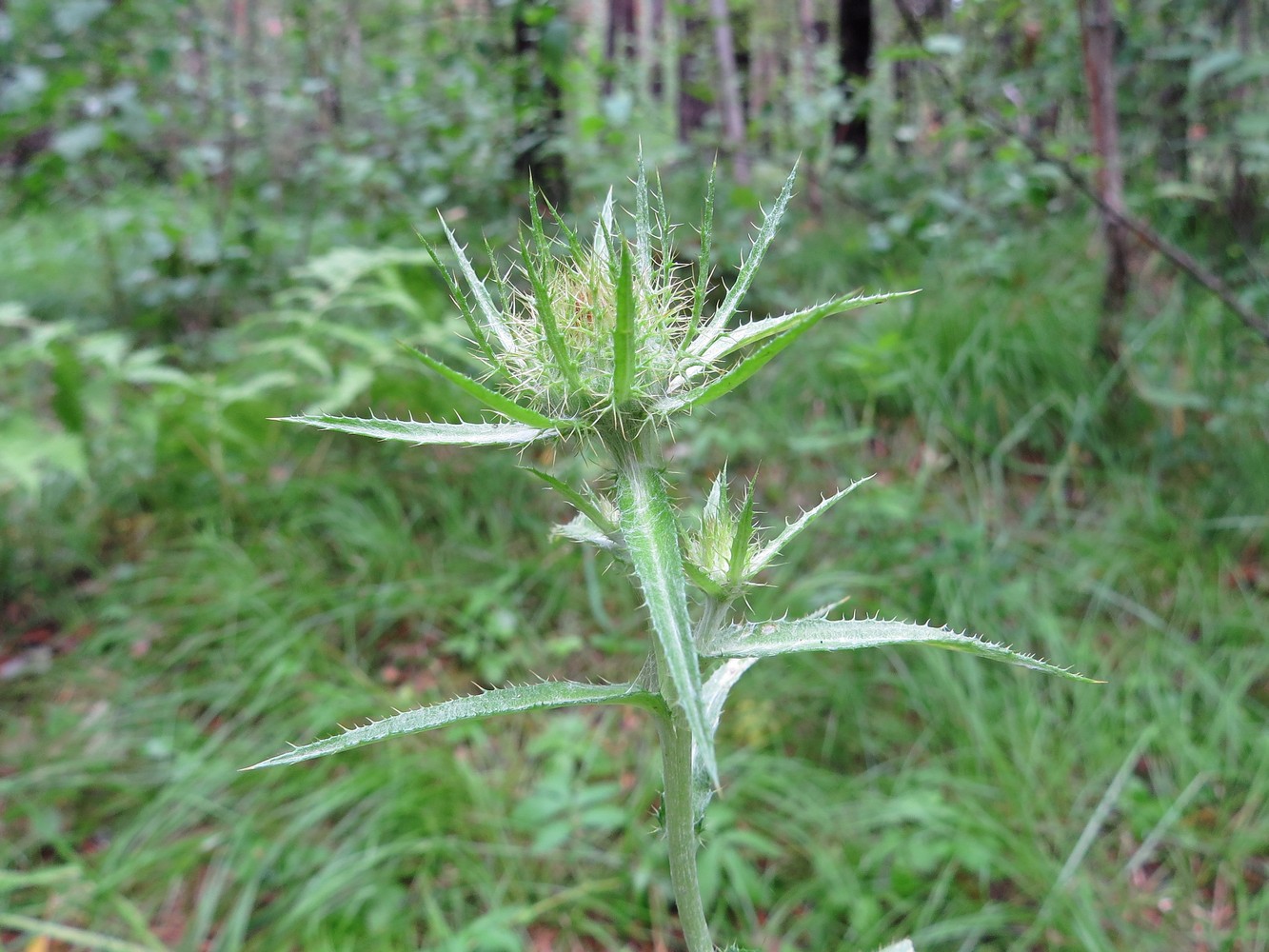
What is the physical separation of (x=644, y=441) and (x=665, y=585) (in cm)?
15

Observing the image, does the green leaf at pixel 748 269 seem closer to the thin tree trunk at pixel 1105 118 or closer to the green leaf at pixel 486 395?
the green leaf at pixel 486 395

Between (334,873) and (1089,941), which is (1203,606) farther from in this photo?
(334,873)

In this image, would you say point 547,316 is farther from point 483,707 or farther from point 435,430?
point 483,707

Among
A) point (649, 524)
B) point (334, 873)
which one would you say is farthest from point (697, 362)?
point (334, 873)

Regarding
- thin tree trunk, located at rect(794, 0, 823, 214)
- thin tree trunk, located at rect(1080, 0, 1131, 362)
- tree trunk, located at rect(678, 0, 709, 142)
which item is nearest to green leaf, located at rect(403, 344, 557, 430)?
thin tree trunk, located at rect(1080, 0, 1131, 362)

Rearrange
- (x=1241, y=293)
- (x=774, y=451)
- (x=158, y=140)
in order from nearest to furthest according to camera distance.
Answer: (x=1241, y=293) < (x=774, y=451) < (x=158, y=140)

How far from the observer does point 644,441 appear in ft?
2.08

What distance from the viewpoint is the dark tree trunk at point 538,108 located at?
3379 millimetres

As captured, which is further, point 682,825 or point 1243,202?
point 1243,202

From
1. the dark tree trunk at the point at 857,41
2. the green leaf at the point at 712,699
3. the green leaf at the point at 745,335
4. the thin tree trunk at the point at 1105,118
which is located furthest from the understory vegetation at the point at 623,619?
the dark tree trunk at the point at 857,41

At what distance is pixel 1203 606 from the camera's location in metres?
2.38

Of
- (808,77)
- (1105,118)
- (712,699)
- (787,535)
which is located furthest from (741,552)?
(808,77)

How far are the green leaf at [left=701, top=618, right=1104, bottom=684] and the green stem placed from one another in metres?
0.07

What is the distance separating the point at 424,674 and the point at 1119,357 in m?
2.71
